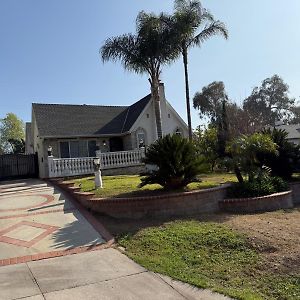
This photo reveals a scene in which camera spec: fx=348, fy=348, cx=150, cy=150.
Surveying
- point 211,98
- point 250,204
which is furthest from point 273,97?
point 250,204

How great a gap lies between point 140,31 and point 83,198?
46.8 ft

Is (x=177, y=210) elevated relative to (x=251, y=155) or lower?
lower

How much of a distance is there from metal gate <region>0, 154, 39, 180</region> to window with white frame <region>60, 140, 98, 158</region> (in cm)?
281

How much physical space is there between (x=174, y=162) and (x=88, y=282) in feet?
19.9

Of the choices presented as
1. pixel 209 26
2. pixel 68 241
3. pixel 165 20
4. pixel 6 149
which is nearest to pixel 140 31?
pixel 165 20

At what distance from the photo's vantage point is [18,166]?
2409 cm

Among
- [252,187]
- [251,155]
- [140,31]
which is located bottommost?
[252,187]

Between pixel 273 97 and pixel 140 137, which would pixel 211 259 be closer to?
pixel 140 137

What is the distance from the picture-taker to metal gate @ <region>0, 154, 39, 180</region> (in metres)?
23.6

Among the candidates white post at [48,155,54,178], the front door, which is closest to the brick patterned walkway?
white post at [48,155,54,178]

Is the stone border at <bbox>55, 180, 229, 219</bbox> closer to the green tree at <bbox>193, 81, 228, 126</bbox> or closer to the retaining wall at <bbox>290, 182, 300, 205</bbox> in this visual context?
the retaining wall at <bbox>290, 182, 300, 205</bbox>

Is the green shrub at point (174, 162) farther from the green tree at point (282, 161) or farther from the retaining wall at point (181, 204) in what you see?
the green tree at point (282, 161)

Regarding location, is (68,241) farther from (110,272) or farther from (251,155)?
(251,155)

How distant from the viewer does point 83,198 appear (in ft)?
37.9
